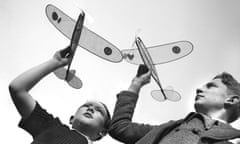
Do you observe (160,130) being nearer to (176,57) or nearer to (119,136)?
(119,136)

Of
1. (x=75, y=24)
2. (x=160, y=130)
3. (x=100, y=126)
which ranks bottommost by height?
(x=100, y=126)

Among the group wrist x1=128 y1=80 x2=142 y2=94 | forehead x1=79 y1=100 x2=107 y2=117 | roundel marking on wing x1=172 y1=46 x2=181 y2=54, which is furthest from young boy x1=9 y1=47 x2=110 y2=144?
roundel marking on wing x1=172 y1=46 x2=181 y2=54

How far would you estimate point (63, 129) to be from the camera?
7.66 feet

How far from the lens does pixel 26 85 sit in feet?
7.21

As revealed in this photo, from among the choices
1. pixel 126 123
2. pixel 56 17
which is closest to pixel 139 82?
pixel 126 123

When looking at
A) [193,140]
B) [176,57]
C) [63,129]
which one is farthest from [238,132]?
[176,57]

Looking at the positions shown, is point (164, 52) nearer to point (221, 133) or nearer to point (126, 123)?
point (126, 123)

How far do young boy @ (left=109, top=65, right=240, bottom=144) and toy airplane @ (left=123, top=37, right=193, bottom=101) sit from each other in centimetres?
78

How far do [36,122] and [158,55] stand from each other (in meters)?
1.35

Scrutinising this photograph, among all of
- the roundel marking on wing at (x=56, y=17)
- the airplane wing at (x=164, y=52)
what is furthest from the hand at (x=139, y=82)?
the roundel marking on wing at (x=56, y=17)

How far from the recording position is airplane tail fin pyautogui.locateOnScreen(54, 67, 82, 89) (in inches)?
116

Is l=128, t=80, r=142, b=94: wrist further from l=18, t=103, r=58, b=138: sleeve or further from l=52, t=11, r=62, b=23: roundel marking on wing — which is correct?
l=52, t=11, r=62, b=23: roundel marking on wing

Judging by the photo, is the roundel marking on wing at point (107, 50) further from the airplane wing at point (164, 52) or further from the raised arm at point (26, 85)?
the raised arm at point (26, 85)

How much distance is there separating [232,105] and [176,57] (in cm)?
133
